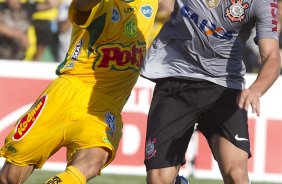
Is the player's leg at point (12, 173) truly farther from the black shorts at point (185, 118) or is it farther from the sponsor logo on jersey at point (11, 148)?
the black shorts at point (185, 118)

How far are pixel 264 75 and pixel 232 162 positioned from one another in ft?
3.40

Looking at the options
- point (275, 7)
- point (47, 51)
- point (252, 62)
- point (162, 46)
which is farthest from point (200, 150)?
point (275, 7)

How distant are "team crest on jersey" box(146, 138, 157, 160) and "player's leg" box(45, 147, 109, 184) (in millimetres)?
348

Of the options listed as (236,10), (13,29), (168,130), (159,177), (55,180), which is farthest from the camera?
(13,29)

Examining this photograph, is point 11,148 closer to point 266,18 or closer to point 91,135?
point 91,135

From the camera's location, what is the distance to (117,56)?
24.1ft

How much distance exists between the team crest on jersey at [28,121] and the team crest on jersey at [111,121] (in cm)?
52

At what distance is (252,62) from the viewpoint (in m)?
12.7

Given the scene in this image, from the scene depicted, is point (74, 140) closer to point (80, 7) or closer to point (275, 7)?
point (80, 7)

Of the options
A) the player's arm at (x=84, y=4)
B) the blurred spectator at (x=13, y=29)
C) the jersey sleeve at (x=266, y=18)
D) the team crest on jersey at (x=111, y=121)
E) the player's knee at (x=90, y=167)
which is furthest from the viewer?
the blurred spectator at (x=13, y=29)

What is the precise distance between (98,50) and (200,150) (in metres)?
4.79

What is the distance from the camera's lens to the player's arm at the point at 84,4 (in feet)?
22.5

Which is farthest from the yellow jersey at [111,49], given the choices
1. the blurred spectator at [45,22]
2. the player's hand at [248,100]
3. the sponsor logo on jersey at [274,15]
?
the blurred spectator at [45,22]

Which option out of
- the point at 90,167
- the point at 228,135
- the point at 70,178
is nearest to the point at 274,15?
the point at 228,135
